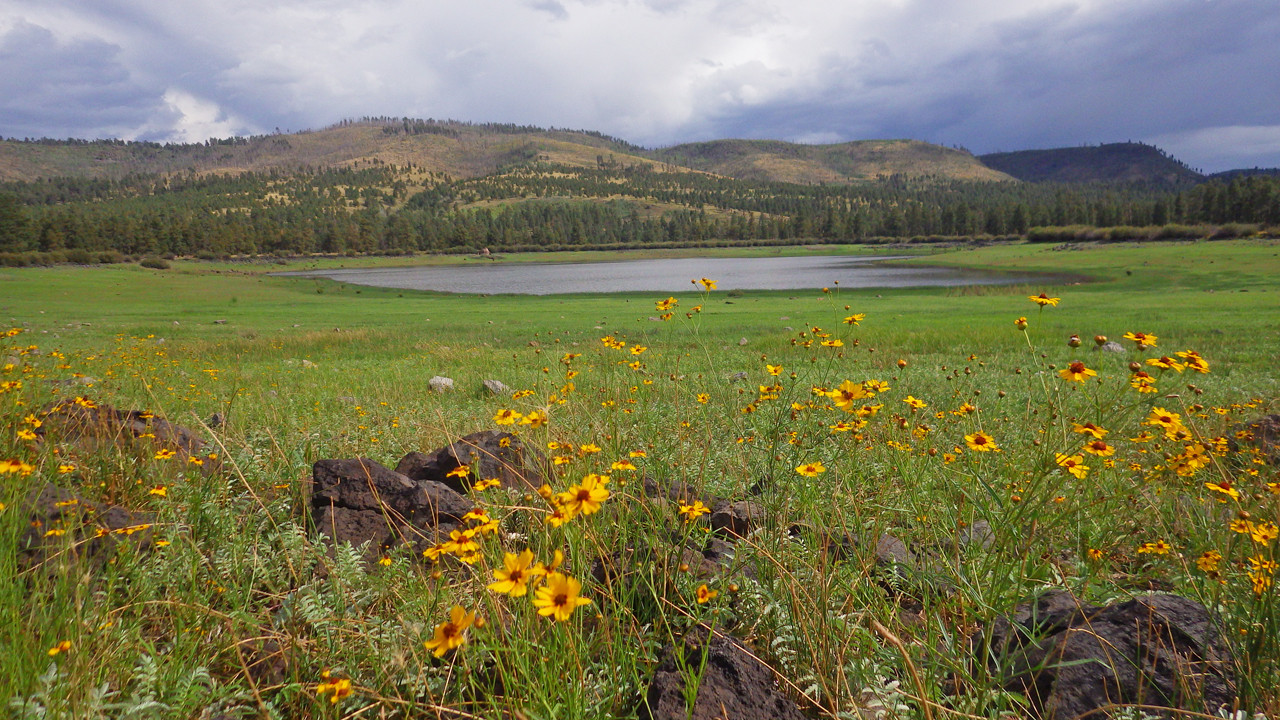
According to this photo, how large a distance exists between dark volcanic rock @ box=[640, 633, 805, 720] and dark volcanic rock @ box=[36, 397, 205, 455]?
13.4 feet

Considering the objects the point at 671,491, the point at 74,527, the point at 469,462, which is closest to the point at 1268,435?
the point at 671,491

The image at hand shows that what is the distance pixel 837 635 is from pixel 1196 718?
100cm

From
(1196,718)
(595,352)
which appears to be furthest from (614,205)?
(1196,718)

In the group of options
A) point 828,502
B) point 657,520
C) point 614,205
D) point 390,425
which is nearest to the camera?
point 657,520

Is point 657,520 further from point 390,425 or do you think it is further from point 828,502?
point 390,425

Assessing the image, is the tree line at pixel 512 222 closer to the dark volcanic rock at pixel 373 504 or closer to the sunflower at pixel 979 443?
the dark volcanic rock at pixel 373 504

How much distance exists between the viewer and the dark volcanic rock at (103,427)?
14.7 feet

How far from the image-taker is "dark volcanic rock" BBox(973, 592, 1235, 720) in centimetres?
191

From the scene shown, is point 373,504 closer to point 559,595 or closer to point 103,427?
point 559,595

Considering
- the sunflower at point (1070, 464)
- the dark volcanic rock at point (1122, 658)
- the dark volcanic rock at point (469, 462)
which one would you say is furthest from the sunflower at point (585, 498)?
the dark volcanic rock at point (469, 462)

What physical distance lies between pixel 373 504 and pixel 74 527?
131cm

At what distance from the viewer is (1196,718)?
70.6 inches

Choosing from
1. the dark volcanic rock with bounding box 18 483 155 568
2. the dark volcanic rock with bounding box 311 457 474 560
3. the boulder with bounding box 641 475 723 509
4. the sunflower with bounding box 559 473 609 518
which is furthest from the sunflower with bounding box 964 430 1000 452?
the dark volcanic rock with bounding box 18 483 155 568

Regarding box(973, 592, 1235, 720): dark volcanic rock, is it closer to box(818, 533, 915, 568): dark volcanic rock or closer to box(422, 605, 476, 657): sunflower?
box(818, 533, 915, 568): dark volcanic rock
